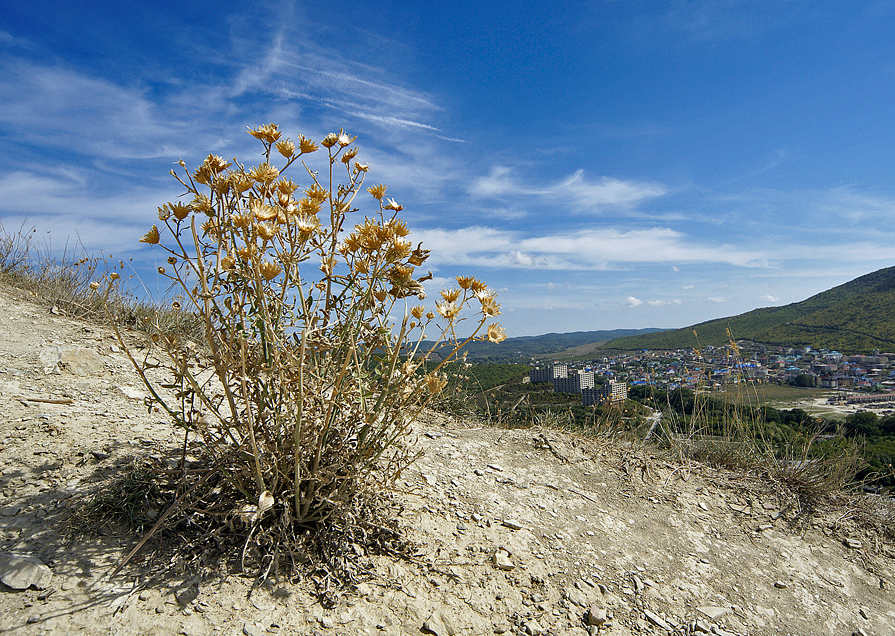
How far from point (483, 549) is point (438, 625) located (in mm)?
553

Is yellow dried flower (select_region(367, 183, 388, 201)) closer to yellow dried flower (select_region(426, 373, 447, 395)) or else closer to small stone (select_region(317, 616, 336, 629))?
yellow dried flower (select_region(426, 373, 447, 395))

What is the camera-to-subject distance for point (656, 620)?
7.11 ft

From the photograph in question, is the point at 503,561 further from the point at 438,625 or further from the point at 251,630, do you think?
the point at 251,630

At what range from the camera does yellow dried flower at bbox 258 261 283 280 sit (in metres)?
1.68

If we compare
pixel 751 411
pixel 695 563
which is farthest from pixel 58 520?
pixel 751 411

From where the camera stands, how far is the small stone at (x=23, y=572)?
5.16 ft

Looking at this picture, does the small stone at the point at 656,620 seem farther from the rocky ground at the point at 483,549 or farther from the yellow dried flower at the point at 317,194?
the yellow dried flower at the point at 317,194

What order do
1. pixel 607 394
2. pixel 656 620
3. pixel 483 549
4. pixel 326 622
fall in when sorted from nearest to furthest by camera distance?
pixel 326 622, pixel 656 620, pixel 483 549, pixel 607 394

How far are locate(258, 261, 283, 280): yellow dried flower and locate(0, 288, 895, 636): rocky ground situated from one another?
116 cm

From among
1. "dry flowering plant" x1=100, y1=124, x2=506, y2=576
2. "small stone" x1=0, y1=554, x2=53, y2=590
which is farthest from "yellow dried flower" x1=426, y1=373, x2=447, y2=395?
"small stone" x1=0, y1=554, x2=53, y2=590

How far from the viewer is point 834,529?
11.2 ft

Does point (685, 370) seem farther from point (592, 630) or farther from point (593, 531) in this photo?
point (592, 630)

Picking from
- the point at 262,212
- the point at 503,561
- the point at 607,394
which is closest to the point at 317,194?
the point at 262,212

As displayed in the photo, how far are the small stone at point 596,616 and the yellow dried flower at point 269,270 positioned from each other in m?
1.99
